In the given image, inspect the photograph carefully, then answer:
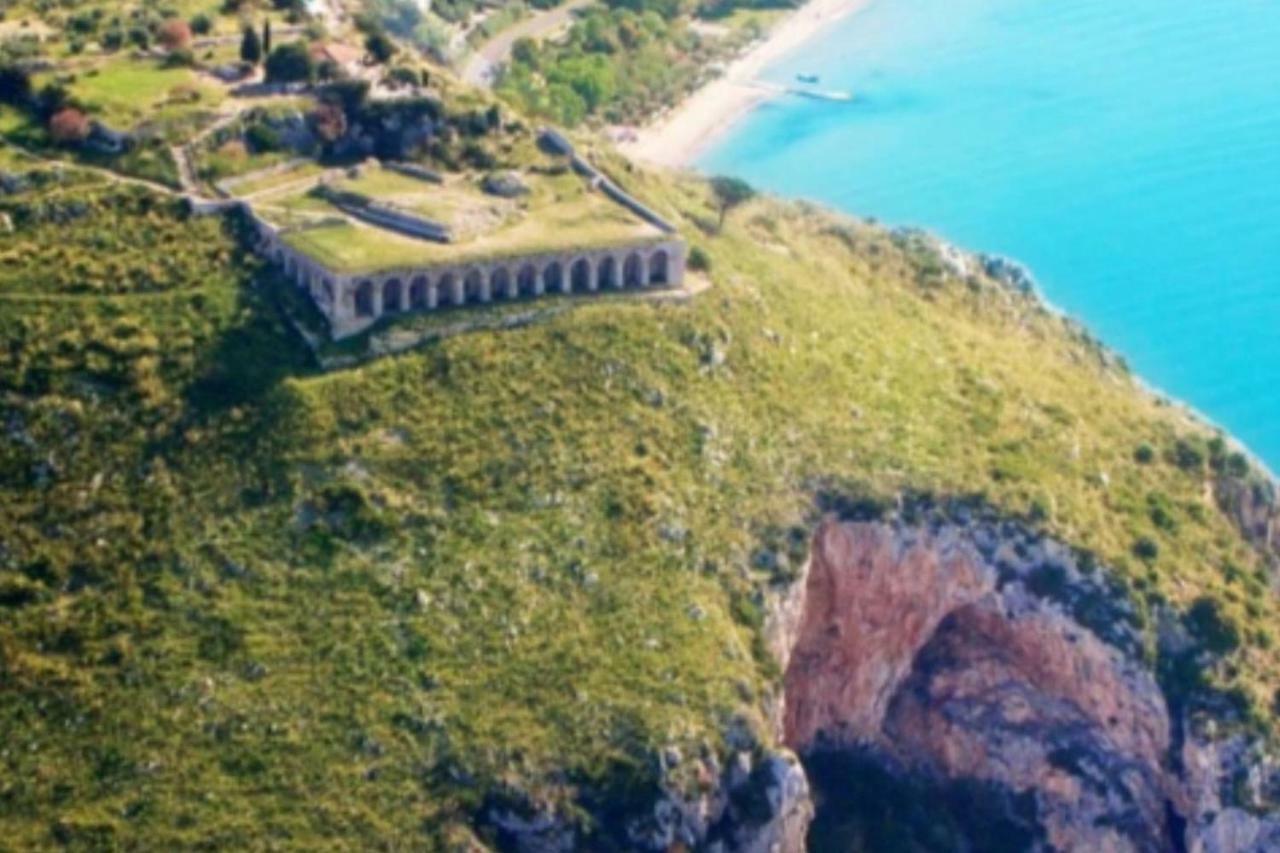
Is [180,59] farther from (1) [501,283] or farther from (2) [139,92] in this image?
(1) [501,283]

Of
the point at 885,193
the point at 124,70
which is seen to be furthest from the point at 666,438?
the point at 885,193

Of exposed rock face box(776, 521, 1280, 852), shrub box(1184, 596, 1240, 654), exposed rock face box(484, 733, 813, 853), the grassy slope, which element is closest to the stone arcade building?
the grassy slope

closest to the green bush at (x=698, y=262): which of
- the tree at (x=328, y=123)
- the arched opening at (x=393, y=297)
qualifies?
the arched opening at (x=393, y=297)

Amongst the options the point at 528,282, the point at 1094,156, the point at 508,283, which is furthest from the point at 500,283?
the point at 1094,156

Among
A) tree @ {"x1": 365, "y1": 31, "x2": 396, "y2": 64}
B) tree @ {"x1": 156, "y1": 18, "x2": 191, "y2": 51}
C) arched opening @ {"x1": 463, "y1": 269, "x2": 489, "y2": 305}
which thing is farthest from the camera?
tree @ {"x1": 365, "y1": 31, "x2": 396, "y2": 64}

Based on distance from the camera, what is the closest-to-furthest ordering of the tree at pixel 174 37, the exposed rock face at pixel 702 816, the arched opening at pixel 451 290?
the exposed rock face at pixel 702 816 < the arched opening at pixel 451 290 < the tree at pixel 174 37

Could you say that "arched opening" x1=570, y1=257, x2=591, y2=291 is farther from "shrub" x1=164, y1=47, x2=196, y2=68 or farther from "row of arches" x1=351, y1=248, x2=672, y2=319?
"shrub" x1=164, y1=47, x2=196, y2=68

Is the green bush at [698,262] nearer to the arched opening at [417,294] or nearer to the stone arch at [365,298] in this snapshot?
the arched opening at [417,294]
